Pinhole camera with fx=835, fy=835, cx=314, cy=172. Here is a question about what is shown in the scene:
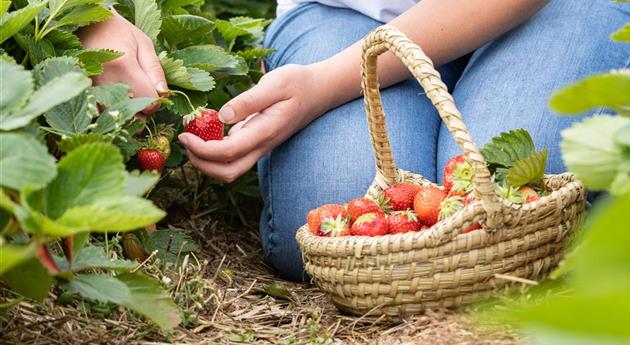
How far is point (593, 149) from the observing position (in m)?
0.76

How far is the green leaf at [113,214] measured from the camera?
782mm

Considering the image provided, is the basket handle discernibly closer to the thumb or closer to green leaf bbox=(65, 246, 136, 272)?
the thumb

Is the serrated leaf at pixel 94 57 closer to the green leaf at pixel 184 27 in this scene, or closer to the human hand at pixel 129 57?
the human hand at pixel 129 57

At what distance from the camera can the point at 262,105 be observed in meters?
1.50

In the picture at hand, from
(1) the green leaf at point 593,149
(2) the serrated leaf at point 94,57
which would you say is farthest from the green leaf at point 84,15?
(1) the green leaf at point 593,149

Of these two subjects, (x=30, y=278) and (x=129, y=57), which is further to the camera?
(x=129, y=57)

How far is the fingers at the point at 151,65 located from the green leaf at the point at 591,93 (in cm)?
91

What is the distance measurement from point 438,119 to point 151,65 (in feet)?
2.18

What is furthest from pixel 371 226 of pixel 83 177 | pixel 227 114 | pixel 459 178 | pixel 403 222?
pixel 83 177

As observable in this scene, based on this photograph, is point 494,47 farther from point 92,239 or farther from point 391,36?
point 92,239

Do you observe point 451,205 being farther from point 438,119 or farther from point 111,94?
point 438,119

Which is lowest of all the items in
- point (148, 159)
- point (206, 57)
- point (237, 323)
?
point (237, 323)

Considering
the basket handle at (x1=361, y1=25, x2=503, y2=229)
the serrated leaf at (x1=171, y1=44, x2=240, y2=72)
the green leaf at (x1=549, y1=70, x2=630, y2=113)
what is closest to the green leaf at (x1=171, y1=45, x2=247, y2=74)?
the serrated leaf at (x1=171, y1=44, x2=240, y2=72)

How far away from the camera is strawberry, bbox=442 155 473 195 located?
125cm
